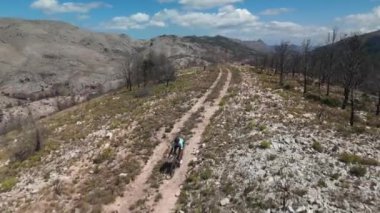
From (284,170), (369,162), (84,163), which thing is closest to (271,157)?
(284,170)

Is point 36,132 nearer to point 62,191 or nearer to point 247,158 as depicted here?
point 62,191

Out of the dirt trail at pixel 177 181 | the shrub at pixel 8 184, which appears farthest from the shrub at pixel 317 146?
the shrub at pixel 8 184

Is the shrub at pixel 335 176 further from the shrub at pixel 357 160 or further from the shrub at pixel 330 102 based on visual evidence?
the shrub at pixel 330 102

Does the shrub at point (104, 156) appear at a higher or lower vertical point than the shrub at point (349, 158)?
lower

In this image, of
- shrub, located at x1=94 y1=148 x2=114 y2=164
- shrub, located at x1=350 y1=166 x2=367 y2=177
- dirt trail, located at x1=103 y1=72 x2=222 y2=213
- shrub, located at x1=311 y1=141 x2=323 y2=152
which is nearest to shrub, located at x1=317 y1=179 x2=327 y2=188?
shrub, located at x1=350 y1=166 x2=367 y2=177

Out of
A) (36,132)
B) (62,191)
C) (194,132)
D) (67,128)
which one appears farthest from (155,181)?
(67,128)

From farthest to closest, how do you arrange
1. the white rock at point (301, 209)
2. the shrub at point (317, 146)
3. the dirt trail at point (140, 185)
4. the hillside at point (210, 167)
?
1. the shrub at point (317, 146)
2. the dirt trail at point (140, 185)
3. the hillside at point (210, 167)
4. the white rock at point (301, 209)

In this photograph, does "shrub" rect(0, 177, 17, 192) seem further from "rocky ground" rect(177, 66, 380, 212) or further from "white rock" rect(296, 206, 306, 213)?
"white rock" rect(296, 206, 306, 213)
